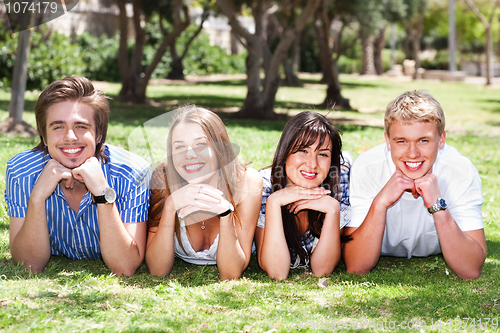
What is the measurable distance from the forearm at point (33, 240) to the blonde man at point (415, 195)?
2062 millimetres

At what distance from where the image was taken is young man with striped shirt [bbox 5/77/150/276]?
11.3 ft

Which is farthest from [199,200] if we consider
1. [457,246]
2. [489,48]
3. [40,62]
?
[489,48]

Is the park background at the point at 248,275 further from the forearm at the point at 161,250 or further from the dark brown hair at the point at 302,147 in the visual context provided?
the dark brown hair at the point at 302,147

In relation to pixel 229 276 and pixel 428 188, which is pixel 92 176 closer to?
pixel 229 276

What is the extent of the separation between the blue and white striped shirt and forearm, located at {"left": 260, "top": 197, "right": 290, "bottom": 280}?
841 millimetres

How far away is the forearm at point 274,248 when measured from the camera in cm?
362

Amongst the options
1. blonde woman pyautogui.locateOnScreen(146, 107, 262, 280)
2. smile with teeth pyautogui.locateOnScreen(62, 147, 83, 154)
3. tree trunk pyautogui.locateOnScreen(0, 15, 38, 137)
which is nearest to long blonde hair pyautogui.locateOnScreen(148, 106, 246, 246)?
blonde woman pyautogui.locateOnScreen(146, 107, 262, 280)

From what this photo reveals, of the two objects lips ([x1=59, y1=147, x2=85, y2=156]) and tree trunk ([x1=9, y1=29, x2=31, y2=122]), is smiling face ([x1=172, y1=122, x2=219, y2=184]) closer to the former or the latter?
lips ([x1=59, y1=147, x2=85, y2=156])

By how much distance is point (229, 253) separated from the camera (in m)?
3.54

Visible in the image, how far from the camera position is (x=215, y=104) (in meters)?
18.0

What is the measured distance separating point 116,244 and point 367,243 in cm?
166

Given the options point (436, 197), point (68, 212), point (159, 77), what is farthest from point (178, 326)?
point (159, 77)

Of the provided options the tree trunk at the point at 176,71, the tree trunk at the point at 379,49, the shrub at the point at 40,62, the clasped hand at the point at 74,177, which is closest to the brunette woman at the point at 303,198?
the clasped hand at the point at 74,177

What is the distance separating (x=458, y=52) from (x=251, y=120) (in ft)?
183
